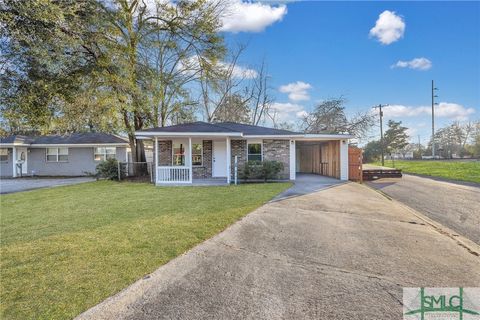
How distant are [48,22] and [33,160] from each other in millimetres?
19790

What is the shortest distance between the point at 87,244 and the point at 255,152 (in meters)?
11.2

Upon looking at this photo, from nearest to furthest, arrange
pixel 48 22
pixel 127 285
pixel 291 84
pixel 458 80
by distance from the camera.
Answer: pixel 127 285 → pixel 48 22 → pixel 458 80 → pixel 291 84

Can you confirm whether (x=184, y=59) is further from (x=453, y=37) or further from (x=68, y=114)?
(x=453, y=37)

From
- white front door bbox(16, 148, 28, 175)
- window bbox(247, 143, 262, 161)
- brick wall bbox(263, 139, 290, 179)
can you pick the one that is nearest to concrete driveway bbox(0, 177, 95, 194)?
white front door bbox(16, 148, 28, 175)

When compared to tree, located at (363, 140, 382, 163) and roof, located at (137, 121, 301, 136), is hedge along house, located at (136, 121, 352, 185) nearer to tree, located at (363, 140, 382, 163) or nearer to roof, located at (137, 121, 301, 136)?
roof, located at (137, 121, 301, 136)

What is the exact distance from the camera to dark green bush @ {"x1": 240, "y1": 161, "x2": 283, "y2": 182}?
13.5m

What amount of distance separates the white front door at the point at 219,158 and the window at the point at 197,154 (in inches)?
32.8

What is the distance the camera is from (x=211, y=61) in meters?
16.0

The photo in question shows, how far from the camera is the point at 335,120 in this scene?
29812mm

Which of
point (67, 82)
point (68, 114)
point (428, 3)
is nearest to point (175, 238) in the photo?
point (67, 82)

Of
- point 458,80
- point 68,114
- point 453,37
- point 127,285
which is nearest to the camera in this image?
point 127,285

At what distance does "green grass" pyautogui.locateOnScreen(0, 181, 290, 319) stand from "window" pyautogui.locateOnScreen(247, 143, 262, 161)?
Result: 6602 millimetres

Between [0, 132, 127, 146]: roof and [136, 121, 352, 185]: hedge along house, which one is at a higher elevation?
[0, 132, 127, 146]: roof

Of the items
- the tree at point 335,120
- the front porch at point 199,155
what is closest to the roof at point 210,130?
the front porch at point 199,155
